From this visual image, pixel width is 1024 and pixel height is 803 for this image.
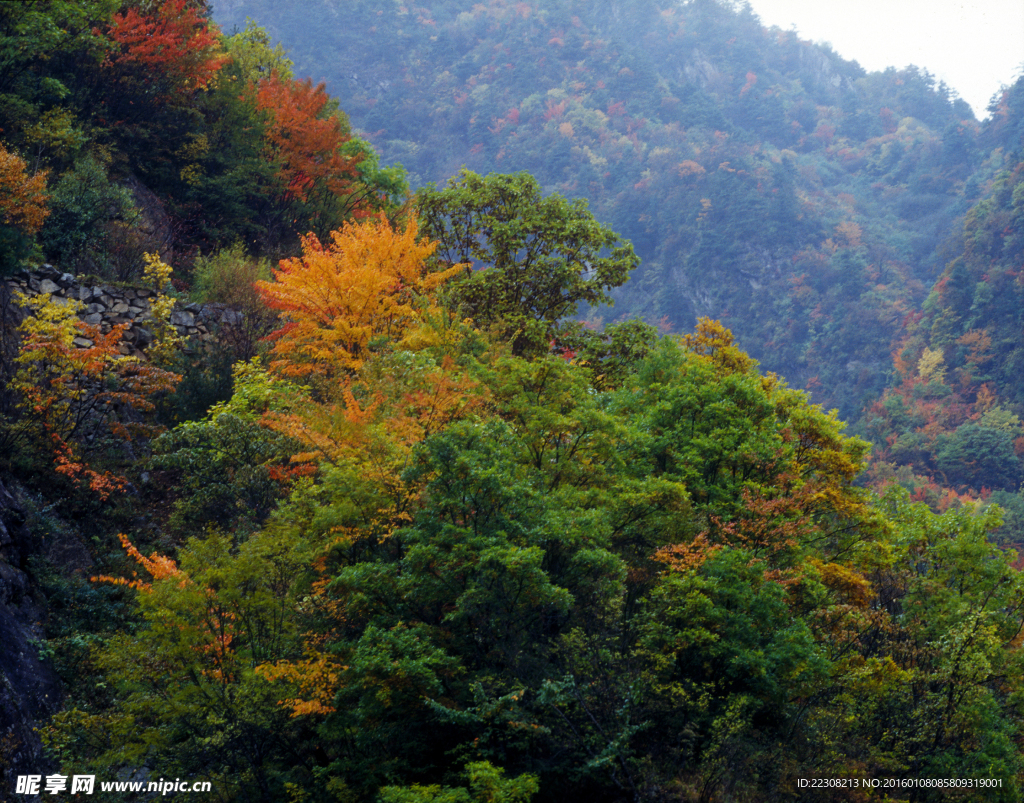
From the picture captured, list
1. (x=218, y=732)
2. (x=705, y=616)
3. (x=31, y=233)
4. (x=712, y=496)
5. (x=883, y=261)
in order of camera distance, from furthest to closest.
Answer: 1. (x=883, y=261)
2. (x=31, y=233)
3. (x=712, y=496)
4. (x=705, y=616)
5. (x=218, y=732)

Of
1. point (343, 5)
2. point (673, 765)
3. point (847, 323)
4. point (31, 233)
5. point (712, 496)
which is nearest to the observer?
point (673, 765)

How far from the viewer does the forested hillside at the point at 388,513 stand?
10.1 metres

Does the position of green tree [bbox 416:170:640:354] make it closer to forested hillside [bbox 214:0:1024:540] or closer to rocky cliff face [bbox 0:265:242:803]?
rocky cliff face [bbox 0:265:242:803]

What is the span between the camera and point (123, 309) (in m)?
19.5

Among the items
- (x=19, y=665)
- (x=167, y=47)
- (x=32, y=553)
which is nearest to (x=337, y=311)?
(x=32, y=553)

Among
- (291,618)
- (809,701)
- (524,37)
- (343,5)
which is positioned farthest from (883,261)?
(291,618)

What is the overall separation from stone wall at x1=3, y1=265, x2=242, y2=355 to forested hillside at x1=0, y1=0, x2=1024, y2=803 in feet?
0.29

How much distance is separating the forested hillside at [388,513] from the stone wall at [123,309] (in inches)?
3.5

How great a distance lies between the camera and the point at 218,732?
9312mm

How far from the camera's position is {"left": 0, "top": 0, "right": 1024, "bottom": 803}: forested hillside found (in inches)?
396

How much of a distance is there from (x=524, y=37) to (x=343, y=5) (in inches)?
1032

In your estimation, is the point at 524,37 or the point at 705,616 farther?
the point at 524,37

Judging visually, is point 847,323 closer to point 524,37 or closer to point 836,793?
point 524,37

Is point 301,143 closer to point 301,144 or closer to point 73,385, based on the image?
point 301,144
